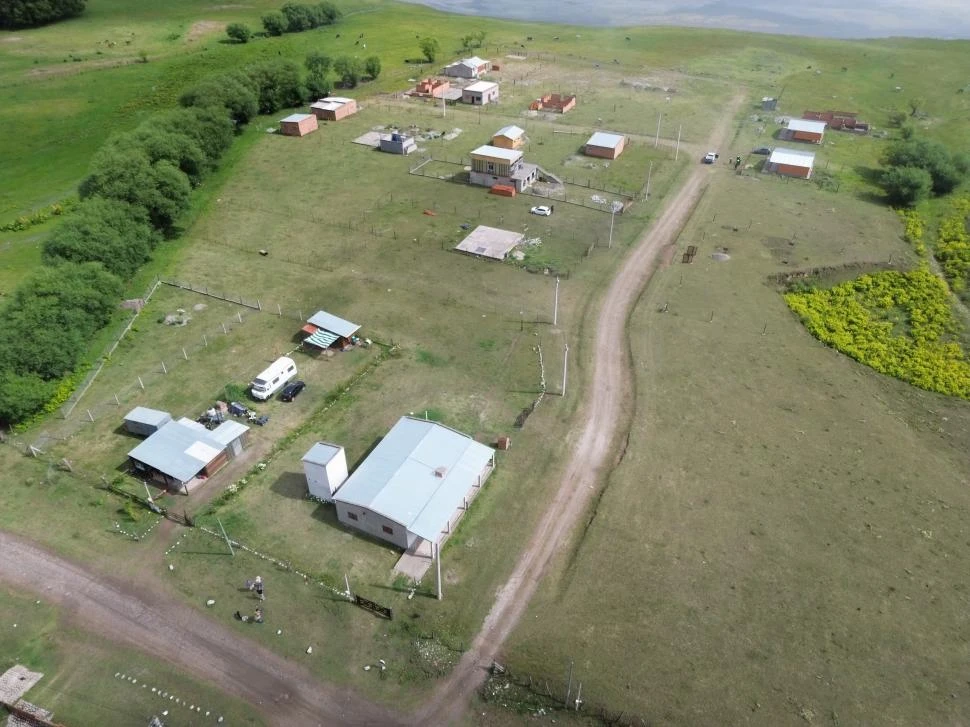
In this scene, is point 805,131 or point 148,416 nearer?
point 148,416

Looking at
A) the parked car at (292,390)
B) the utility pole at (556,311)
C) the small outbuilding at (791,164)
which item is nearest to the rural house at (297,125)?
the utility pole at (556,311)

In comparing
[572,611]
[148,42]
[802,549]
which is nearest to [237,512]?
[572,611]

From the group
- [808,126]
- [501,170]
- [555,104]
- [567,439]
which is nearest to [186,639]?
[567,439]

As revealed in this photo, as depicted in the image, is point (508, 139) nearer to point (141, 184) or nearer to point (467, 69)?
point (141, 184)

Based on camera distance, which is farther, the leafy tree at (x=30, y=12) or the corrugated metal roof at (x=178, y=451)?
the leafy tree at (x=30, y=12)

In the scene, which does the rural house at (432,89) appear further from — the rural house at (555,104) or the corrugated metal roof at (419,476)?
the corrugated metal roof at (419,476)

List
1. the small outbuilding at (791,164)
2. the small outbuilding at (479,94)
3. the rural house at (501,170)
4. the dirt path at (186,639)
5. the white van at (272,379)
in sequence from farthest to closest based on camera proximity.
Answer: the small outbuilding at (479,94) < the small outbuilding at (791,164) < the rural house at (501,170) < the white van at (272,379) < the dirt path at (186,639)

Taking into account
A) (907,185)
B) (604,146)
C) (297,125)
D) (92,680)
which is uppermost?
(297,125)
